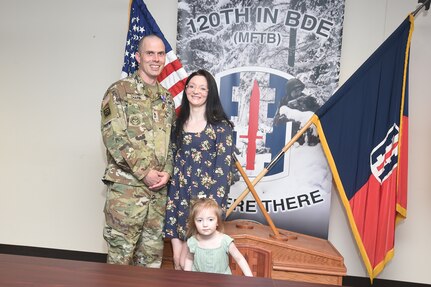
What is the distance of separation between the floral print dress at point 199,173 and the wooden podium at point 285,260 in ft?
1.01

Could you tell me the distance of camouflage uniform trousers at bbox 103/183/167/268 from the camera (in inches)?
82.0

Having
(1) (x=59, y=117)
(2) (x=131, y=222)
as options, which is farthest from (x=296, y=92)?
(1) (x=59, y=117)

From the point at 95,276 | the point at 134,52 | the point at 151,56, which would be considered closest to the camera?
the point at 95,276

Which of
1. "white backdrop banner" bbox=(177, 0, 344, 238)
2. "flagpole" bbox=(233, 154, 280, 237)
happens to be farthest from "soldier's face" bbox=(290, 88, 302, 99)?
"flagpole" bbox=(233, 154, 280, 237)

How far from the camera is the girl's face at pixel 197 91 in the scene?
2.14 meters

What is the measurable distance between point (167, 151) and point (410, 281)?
6.30 feet

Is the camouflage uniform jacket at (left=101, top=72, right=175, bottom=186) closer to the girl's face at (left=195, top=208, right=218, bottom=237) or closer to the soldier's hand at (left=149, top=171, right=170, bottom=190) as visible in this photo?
the soldier's hand at (left=149, top=171, right=170, bottom=190)

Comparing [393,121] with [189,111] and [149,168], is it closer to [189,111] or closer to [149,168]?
[189,111]

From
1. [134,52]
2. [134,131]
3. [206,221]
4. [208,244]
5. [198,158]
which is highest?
[134,52]

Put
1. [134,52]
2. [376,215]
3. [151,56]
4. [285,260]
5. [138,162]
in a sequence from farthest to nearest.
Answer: [134,52] < [376,215] < [285,260] < [151,56] < [138,162]

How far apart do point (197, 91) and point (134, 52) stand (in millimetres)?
717

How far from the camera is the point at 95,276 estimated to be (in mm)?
932

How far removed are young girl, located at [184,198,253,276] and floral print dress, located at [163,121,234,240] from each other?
0.70ft

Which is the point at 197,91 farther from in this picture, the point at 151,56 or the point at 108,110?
the point at 108,110
